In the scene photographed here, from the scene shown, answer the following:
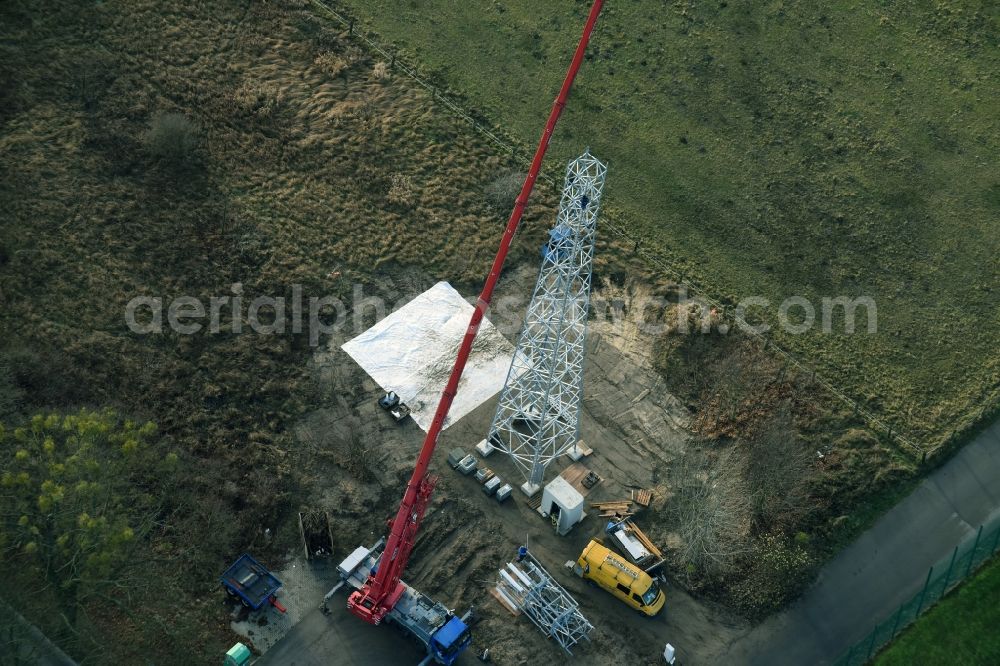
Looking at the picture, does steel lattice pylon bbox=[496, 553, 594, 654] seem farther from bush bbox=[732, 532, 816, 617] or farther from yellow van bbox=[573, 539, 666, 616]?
bush bbox=[732, 532, 816, 617]

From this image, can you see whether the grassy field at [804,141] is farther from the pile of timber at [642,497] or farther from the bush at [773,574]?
the pile of timber at [642,497]

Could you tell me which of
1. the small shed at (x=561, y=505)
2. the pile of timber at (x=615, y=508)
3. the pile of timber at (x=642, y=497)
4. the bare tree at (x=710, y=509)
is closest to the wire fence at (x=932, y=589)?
the bare tree at (x=710, y=509)

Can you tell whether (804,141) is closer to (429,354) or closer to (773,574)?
(429,354)

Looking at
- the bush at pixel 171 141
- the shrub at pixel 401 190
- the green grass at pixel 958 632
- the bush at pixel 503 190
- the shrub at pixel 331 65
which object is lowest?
the green grass at pixel 958 632

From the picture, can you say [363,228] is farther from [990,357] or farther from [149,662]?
[990,357]

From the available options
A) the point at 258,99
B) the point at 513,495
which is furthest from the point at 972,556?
the point at 258,99
